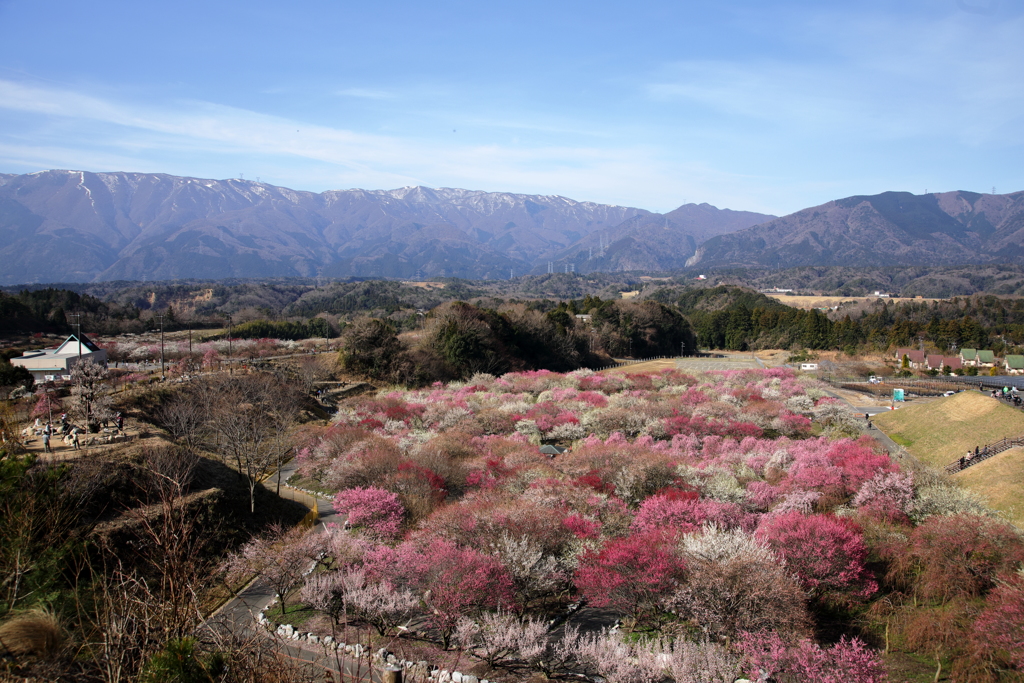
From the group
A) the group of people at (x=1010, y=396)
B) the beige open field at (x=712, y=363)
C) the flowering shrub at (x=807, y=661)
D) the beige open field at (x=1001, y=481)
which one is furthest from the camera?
the beige open field at (x=712, y=363)

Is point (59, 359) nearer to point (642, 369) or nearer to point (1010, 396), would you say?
point (642, 369)

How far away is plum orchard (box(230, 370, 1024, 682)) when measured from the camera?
1033 centimetres

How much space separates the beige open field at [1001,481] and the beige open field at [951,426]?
347cm

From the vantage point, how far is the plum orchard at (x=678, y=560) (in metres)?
10.3

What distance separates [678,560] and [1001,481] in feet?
54.2

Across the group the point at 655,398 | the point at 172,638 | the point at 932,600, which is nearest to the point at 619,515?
the point at 932,600

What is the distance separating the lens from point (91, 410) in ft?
74.2

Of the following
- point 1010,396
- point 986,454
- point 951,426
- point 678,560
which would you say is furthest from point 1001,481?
point 1010,396

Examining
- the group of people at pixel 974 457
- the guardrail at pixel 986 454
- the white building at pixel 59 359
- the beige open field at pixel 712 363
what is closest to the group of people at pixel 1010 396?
the guardrail at pixel 986 454

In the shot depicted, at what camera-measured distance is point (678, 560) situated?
11.9m

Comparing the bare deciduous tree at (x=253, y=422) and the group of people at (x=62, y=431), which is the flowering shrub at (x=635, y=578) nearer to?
the bare deciduous tree at (x=253, y=422)

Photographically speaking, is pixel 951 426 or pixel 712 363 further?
pixel 712 363

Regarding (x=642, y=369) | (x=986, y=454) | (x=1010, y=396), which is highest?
(x=1010, y=396)

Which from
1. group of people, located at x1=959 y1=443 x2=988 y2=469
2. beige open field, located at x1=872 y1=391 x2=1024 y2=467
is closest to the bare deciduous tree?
group of people, located at x1=959 y1=443 x2=988 y2=469
